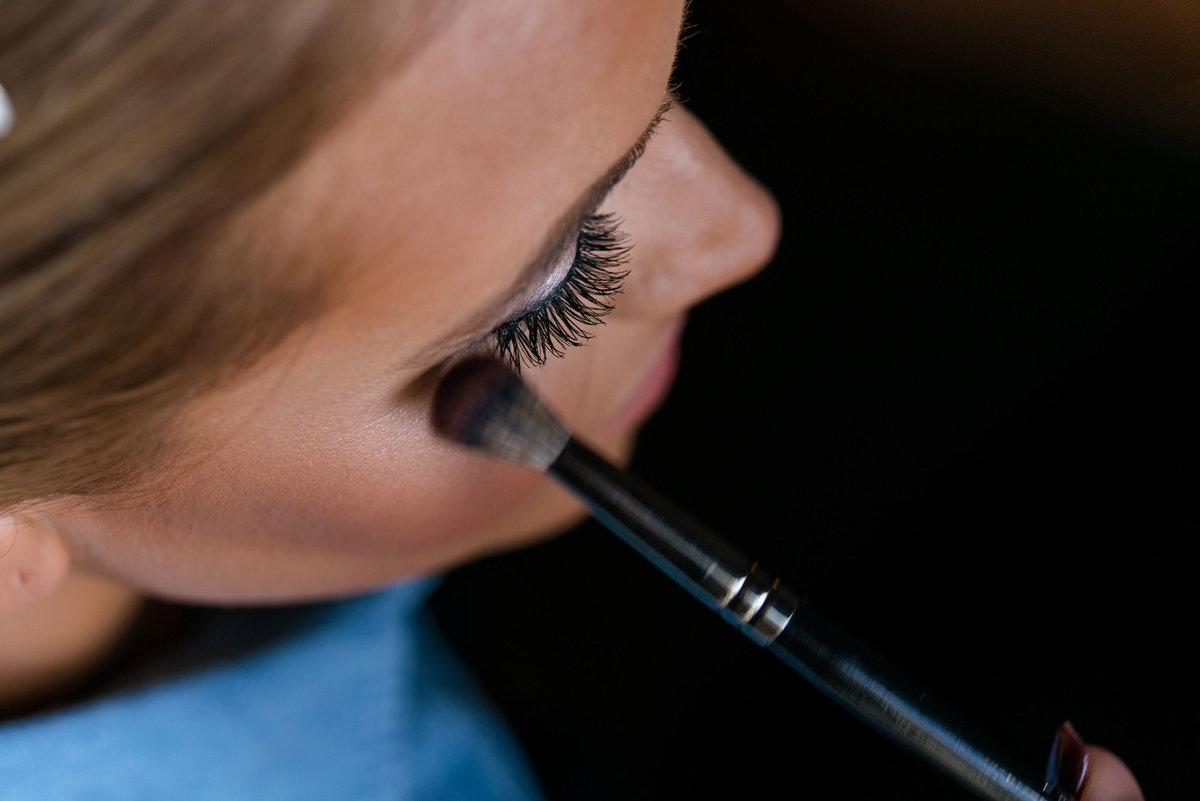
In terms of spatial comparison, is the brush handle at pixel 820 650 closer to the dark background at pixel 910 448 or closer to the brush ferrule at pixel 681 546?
the brush ferrule at pixel 681 546

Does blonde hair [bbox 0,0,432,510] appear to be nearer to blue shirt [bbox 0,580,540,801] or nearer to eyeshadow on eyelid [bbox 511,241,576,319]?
eyeshadow on eyelid [bbox 511,241,576,319]

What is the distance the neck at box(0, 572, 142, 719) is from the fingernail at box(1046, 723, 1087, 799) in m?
0.47

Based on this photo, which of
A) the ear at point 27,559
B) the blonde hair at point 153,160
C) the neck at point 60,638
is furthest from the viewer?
the neck at point 60,638

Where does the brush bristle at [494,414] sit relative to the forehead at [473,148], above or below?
below

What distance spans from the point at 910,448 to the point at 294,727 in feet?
1.45

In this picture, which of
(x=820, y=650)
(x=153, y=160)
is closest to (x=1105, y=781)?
(x=820, y=650)

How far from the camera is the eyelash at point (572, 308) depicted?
36 cm

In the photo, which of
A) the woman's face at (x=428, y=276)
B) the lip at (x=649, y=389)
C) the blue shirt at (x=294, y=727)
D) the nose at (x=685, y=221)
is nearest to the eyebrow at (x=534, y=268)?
the woman's face at (x=428, y=276)

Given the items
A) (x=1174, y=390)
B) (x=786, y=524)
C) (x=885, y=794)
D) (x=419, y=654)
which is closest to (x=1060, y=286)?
(x=1174, y=390)

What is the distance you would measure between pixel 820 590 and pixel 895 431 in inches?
4.7

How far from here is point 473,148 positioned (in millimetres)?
264

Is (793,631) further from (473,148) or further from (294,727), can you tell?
(294,727)

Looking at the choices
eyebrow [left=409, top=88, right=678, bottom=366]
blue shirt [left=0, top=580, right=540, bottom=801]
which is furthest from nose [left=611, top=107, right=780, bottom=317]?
blue shirt [left=0, top=580, right=540, bottom=801]

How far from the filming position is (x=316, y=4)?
0.78 feet
